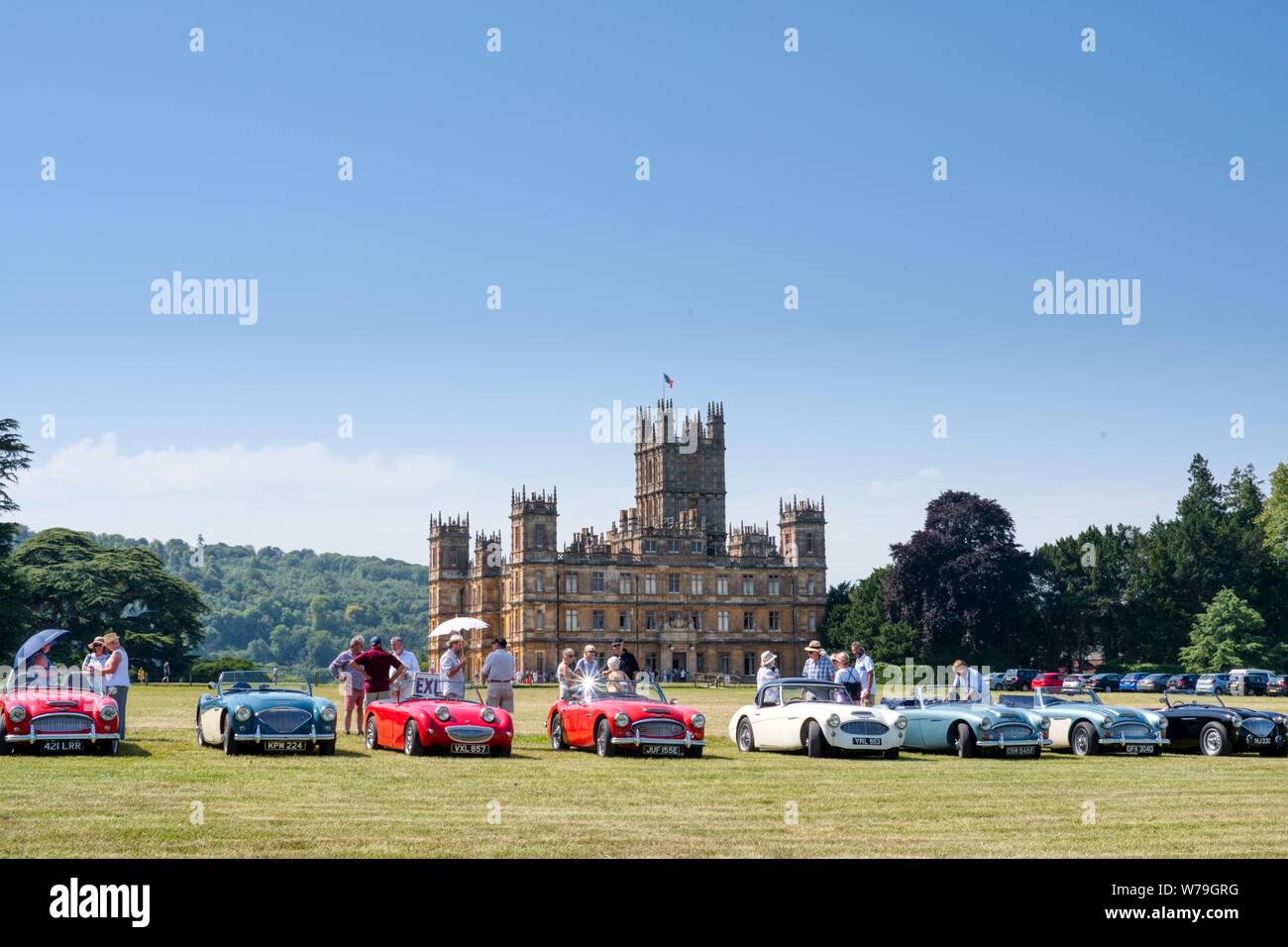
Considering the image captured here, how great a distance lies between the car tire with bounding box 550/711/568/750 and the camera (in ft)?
85.7

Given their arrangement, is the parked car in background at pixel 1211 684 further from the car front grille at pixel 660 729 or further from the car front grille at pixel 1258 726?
the car front grille at pixel 660 729

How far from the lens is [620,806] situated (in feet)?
56.6

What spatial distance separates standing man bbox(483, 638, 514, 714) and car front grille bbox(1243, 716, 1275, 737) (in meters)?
12.2

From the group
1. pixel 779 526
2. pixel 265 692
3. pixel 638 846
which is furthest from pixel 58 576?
pixel 638 846

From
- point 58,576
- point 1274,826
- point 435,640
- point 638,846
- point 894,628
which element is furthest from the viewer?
point 435,640

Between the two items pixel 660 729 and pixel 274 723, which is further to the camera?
pixel 660 729

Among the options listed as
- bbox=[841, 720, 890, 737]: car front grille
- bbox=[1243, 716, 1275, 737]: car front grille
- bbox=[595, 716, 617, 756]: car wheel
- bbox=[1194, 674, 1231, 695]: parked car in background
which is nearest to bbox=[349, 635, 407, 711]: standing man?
bbox=[595, 716, 617, 756]: car wheel

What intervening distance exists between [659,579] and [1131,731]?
105796 mm

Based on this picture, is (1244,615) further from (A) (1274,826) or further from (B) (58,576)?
(A) (1274,826)

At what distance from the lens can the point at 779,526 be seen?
13950cm

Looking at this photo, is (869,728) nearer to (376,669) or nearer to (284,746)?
(376,669)

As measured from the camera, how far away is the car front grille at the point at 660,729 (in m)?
24.4

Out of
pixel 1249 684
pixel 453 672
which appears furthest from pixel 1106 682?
pixel 453 672
